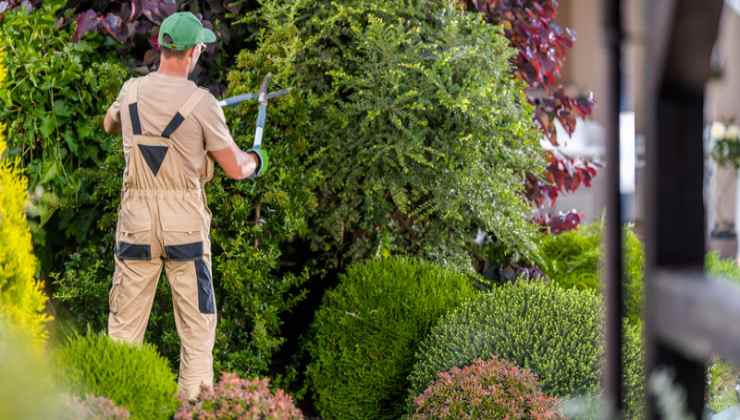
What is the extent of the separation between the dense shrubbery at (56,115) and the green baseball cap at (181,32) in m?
Answer: 1.21

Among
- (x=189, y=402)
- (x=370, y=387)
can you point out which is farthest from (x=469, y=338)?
(x=189, y=402)

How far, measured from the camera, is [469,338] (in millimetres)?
5051

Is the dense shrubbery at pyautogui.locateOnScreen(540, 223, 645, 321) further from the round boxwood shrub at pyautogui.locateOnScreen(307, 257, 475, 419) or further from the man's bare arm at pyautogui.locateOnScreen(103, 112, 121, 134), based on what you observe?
the man's bare arm at pyautogui.locateOnScreen(103, 112, 121, 134)

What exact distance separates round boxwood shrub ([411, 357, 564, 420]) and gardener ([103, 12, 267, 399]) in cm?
109

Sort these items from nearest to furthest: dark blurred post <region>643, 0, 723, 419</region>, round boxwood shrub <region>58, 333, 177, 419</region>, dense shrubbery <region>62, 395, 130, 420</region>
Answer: dark blurred post <region>643, 0, 723, 419</region> < dense shrubbery <region>62, 395, 130, 420</region> < round boxwood shrub <region>58, 333, 177, 419</region>

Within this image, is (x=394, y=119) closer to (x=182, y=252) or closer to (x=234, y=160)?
(x=234, y=160)

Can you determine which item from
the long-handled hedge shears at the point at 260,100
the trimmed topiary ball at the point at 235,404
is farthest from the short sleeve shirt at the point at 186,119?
the trimmed topiary ball at the point at 235,404

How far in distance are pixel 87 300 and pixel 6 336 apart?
401 cm

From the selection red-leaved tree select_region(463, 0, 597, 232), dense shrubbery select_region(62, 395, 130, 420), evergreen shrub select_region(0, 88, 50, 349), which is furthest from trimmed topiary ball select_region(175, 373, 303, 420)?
red-leaved tree select_region(463, 0, 597, 232)

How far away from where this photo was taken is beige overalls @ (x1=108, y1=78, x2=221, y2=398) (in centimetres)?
465

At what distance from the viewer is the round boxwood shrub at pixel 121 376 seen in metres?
3.71

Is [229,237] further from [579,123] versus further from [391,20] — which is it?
[579,123]

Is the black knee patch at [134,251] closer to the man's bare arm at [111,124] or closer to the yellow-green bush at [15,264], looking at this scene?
the man's bare arm at [111,124]

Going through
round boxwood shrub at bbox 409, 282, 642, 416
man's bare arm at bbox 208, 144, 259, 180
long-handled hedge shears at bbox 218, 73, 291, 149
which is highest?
long-handled hedge shears at bbox 218, 73, 291, 149
